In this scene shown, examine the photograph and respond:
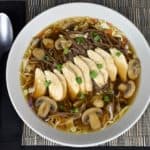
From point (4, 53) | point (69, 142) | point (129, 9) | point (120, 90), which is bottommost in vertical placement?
point (69, 142)

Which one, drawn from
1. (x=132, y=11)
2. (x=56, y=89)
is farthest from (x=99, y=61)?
(x=132, y=11)

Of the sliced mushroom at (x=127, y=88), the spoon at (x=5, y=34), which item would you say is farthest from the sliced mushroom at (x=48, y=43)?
the sliced mushroom at (x=127, y=88)

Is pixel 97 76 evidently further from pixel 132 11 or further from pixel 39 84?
pixel 132 11

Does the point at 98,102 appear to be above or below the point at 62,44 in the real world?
below

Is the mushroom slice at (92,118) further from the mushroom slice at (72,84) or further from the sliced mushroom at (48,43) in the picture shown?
the sliced mushroom at (48,43)

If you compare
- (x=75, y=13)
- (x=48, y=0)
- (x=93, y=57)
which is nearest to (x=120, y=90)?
(x=93, y=57)

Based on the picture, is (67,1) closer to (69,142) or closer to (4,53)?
(4,53)
